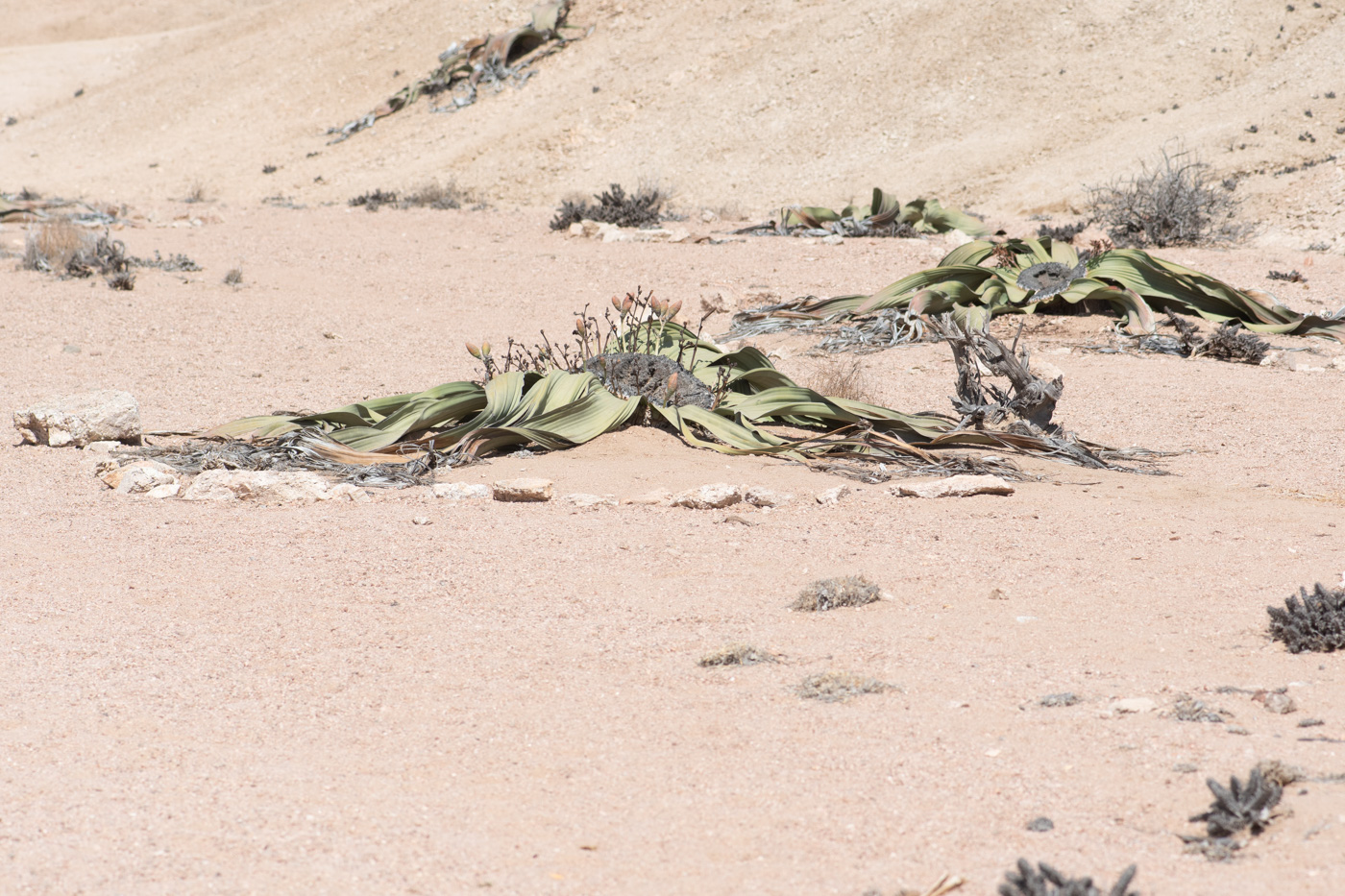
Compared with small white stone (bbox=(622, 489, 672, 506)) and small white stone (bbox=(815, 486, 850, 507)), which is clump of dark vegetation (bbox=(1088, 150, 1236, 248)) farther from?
small white stone (bbox=(622, 489, 672, 506))

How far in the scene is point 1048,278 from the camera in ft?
28.2

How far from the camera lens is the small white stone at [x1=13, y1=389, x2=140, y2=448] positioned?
5477 millimetres

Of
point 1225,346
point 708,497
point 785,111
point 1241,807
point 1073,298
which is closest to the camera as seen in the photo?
point 1241,807

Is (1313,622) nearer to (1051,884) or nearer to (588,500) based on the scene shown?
(1051,884)

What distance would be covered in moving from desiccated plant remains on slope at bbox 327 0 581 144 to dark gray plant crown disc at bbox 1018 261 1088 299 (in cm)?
1366

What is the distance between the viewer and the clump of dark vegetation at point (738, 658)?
322cm

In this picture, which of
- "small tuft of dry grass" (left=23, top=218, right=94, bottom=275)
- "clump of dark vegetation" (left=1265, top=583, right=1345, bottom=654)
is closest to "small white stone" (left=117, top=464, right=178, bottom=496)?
"clump of dark vegetation" (left=1265, top=583, right=1345, bottom=654)

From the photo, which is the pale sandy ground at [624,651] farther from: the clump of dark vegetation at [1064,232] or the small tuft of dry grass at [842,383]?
the clump of dark vegetation at [1064,232]

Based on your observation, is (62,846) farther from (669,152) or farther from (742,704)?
(669,152)

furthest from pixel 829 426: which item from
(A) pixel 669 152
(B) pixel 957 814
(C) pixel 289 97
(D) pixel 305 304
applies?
(C) pixel 289 97

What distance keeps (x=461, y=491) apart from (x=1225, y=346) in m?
5.13

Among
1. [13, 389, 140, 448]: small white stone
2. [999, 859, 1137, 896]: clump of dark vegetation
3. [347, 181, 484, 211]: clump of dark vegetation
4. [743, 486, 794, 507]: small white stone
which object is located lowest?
[743, 486, 794, 507]: small white stone

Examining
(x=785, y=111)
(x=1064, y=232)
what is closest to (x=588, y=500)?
(x=1064, y=232)

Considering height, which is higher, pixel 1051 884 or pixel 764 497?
pixel 1051 884
